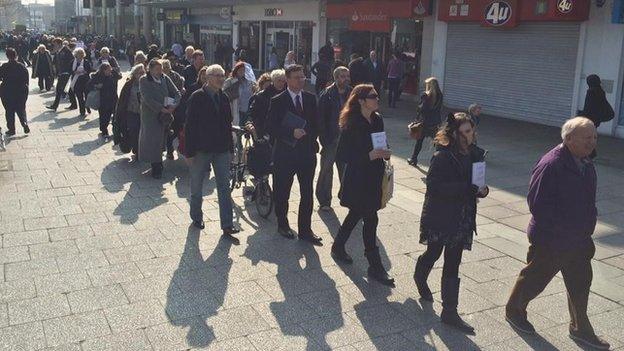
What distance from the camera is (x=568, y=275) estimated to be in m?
4.42

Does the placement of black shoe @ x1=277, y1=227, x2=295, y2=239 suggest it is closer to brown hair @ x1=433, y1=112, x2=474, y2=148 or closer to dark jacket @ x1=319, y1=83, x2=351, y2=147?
dark jacket @ x1=319, y1=83, x2=351, y2=147

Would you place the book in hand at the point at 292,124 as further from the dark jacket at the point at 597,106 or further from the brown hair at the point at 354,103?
the dark jacket at the point at 597,106

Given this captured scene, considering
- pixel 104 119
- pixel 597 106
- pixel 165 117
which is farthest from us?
pixel 104 119

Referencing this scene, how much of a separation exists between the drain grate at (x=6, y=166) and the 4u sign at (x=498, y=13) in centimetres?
1186

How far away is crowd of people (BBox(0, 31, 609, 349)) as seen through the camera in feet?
13.9

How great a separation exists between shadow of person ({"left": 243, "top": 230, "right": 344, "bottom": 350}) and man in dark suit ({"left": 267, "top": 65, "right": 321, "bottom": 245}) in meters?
0.35

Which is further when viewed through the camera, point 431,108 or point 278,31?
point 278,31

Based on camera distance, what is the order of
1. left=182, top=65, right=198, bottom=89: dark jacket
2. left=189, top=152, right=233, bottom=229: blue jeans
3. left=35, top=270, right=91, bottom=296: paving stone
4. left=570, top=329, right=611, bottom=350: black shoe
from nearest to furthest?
left=570, top=329, right=611, bottom=350: black shoe < left=35, top=270, right=91, bottom=296: paving stone < left=189, top=152, right=233, bottom=229: blue jeans < left=182, top=65, right=198, bottom=89: dark jacket

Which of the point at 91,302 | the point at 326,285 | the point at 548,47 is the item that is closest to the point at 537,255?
the point at 326,285

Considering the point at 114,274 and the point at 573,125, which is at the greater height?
the point at 573,125

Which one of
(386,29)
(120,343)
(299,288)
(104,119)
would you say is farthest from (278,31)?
(120,343)

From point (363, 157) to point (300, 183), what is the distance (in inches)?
49.4

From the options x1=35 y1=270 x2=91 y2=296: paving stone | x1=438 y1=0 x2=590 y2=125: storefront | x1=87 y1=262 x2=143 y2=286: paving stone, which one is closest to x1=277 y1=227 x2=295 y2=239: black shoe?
x1=87 y1=262 x2=143 y2=286: paving stone

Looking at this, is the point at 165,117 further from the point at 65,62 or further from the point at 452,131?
the point at 65,62
